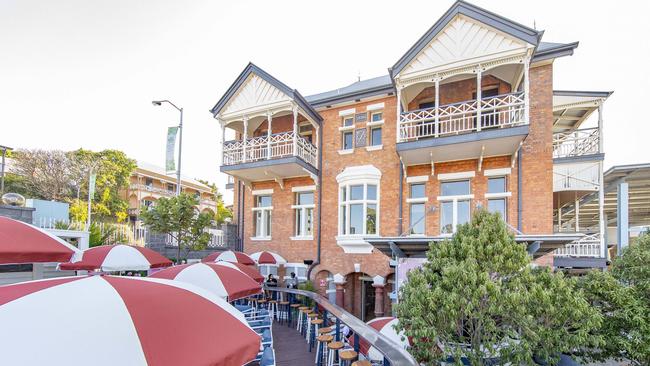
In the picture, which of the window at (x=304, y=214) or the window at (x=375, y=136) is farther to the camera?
the window at (x=304, y=214)

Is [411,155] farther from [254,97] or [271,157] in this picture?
[254,97]

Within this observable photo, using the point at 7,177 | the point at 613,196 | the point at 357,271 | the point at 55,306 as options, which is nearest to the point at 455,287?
the point at 55,306

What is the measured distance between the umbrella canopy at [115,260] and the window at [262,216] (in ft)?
24.0

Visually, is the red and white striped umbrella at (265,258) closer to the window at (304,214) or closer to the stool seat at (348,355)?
the window at (304,214)

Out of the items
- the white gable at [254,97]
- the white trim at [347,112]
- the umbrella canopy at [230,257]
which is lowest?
the umbrella canopy at [230,257]

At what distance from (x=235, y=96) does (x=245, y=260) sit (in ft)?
24.6

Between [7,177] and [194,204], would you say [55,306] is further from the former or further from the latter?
[7,177]

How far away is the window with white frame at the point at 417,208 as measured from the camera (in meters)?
13.1

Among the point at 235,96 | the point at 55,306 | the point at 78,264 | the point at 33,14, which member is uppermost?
the point at 33,14

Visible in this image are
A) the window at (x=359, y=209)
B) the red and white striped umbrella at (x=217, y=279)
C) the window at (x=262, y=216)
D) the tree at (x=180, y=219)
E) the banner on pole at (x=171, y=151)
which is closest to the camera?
the red and white striped umbrella at (x=217, y=279)

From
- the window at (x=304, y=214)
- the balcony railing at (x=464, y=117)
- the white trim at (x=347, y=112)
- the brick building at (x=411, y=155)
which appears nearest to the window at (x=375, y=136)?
the brick building at (x=411, y=155)

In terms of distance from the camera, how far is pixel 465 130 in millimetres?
11570

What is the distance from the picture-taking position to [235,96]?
15.9 meters

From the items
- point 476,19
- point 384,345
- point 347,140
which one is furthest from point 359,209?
point 384,345
